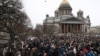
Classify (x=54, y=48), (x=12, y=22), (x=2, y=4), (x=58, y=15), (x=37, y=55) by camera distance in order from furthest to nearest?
(x=58, y=15) < (x=12, y=22) < (x=2, y=4) < (x=54, y=48) < (x=37, y=55)

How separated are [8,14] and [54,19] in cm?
12060

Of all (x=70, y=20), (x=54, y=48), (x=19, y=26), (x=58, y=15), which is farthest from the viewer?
(x=58, y=15)

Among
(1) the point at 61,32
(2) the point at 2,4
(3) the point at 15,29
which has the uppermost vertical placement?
(2) the point at 2,4

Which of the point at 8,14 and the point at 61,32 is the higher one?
the point at 8,14

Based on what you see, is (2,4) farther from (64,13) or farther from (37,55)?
(64,13)

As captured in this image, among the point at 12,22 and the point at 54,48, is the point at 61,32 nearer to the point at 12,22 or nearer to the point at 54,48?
the point at 12,22

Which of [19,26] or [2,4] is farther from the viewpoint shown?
[19,26]

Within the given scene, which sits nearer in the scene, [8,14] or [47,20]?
[8,14]

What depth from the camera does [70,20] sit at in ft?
456

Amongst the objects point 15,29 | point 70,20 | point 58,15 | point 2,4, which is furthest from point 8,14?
point 58,15

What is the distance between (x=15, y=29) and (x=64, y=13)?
4186 inches

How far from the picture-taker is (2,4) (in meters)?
35.4

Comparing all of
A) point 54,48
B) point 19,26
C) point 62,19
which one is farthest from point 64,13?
point 54,48

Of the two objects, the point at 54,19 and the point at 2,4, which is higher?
the point at 2,4
